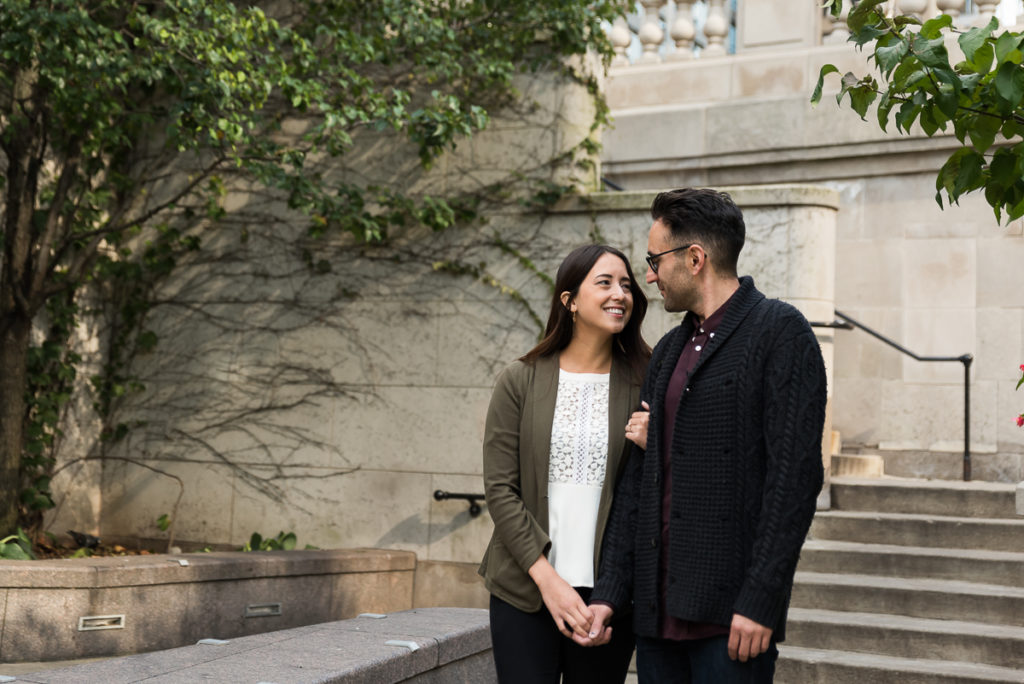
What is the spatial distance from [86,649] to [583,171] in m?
3.88

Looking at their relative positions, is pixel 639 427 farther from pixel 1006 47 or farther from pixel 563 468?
pixel 1006 47

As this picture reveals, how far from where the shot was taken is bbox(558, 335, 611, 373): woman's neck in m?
3.05

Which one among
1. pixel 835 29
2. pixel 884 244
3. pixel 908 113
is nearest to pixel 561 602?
pixel 908 113

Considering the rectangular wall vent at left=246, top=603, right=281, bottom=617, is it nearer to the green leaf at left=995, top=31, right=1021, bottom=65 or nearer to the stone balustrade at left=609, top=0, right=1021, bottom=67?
the stone balustrade at left=609, top=0, right=1021, bottom=67

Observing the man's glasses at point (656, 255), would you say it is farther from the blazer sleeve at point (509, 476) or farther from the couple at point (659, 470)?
the blazer sleeve at point (509, 476)

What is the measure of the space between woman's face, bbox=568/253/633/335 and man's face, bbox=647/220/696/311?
314mm

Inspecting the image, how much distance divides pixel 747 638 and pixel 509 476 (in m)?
0.83

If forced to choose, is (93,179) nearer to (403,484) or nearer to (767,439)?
(403,484)

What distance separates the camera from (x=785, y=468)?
7.70 feet

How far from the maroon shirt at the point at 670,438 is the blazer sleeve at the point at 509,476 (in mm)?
383

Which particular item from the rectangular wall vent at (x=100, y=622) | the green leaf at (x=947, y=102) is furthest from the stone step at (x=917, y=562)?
the green leaf at (x=947, y=102)

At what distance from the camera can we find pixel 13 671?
5.18 m

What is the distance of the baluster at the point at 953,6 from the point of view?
8359mm

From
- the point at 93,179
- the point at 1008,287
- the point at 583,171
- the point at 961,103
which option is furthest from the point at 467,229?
the point at 961,103
